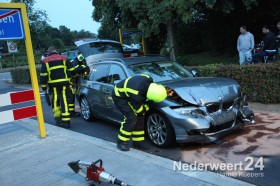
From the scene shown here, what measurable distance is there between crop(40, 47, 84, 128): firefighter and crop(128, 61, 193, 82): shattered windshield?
1823 millimetres

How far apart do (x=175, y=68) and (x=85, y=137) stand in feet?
7.58

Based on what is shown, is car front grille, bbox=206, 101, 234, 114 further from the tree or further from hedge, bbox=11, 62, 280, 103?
the tree

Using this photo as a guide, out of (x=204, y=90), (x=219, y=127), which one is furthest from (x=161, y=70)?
(x=219, y=127)

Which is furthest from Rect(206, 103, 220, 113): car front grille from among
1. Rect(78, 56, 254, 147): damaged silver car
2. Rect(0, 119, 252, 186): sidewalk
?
Rect(0, 119, 252, 186): sidewalk

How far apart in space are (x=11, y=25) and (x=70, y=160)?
288 centimetres

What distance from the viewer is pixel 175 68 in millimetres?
7254

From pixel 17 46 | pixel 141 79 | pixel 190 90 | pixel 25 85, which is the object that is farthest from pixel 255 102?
pixel 17 46

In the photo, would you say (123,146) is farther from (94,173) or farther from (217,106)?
(217,106)

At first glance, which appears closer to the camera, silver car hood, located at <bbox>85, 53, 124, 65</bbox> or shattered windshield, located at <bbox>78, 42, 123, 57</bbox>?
silver car hood, located at <bbox>85, 53, 124, 65</bbox>

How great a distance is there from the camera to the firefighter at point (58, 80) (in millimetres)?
7824

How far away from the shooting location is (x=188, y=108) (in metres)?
5.58

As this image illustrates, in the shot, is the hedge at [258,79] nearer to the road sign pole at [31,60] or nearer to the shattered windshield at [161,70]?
the shattered windshield at [161,70]

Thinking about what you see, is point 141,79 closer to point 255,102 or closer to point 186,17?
point 255,102

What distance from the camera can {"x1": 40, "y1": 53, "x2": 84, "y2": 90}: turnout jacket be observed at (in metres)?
7.81
